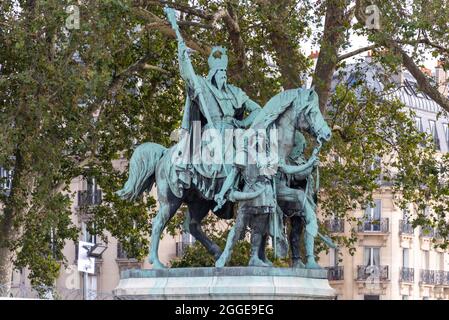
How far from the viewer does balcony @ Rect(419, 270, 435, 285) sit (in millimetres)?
58562

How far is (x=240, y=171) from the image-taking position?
18.3 m

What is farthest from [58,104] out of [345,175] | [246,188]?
[246,188]

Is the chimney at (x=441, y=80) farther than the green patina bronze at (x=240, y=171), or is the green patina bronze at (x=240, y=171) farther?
the chimney at (x=441, y=80)

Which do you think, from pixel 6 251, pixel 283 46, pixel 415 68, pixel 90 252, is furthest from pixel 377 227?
pixel 415 68

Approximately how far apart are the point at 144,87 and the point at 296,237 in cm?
1297

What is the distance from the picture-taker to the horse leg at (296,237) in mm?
18859

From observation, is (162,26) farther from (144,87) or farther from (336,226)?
(336,226)

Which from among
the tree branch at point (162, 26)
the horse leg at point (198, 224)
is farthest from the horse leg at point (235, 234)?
the tree branch at point (162, 26)

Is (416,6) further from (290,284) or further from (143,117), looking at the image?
(290,284)

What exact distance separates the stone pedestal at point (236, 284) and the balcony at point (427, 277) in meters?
40.7

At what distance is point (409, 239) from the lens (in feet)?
189

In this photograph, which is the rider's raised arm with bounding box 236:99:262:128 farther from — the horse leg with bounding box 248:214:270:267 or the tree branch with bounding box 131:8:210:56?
the tree branch with bounding box 131:8:210:56

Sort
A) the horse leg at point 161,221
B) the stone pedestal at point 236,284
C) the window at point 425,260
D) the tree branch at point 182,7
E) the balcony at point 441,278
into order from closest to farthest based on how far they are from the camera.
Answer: the stone pedestal at point 236,284, the horse leg at point 161,221, the tree branch at point 182,7, the window at point 425,260, the balcony at point 441,278

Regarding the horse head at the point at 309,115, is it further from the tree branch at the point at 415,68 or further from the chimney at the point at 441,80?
the chimney at the point at 441,80
